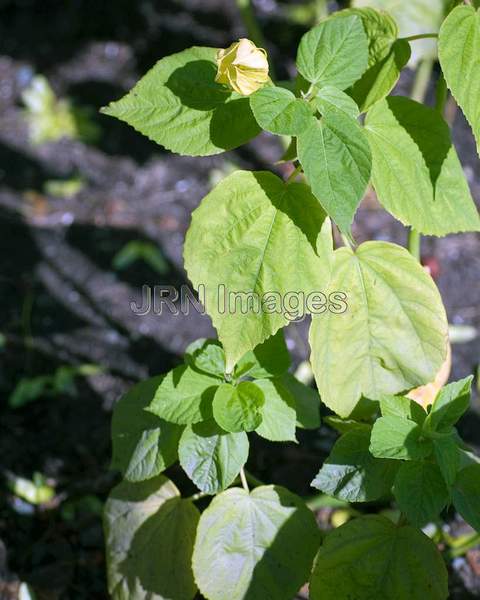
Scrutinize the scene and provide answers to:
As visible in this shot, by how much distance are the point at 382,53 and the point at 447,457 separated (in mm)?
728

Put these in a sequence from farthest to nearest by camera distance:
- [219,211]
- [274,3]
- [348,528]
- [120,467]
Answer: [274,3]
[120,467]
[348,528]
[219,211]

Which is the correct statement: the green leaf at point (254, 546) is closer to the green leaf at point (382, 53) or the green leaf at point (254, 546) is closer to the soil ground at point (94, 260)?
the soil ground at point (94, 260)

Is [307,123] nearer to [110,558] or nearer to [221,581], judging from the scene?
[221,581]

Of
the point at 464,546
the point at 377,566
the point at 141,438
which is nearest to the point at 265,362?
the point at 141,438

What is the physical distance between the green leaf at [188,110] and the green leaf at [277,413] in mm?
471

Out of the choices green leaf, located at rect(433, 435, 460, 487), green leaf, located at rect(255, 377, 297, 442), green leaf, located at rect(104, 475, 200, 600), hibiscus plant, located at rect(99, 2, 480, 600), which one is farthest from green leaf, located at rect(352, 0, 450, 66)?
green leaf, located at rect(104, 475, 200, 600)

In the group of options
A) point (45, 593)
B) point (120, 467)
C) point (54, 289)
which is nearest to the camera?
point (120, 467)

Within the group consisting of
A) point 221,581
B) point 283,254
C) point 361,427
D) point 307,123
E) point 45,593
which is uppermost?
point 307,123

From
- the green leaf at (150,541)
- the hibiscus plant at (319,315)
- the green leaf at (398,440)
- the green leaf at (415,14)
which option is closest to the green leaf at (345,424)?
the hibiscus plant at (319,315)

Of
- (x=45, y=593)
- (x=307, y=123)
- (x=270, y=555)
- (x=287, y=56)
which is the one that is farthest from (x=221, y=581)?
(x=287, y=56)

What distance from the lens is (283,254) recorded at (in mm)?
1367

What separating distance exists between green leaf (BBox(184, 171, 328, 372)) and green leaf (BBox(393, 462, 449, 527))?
335mm

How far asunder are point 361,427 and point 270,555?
32 centimetres

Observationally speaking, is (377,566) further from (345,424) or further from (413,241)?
(413,241)
